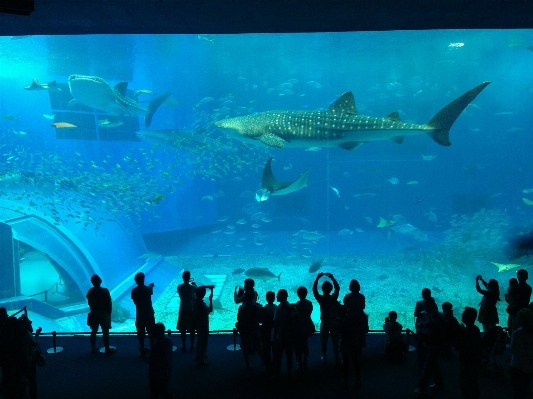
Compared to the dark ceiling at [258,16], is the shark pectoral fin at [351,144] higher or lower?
lower

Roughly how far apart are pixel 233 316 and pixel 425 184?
30.3 metres

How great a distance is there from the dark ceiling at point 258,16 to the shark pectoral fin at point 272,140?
2.73m

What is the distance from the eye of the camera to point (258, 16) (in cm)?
496

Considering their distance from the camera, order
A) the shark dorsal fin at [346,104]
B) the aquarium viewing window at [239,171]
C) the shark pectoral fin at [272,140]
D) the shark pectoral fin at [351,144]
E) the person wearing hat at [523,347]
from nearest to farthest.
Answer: the person wearing hat at [523,347] → the shark dorsal fin at [346,104] → the shark pectoral fin at [351,144] → the shark pectoral fin at [272,140] → the aquarium viewing window at [239,171]

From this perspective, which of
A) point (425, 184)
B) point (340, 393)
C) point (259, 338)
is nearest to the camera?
point (340, 393)

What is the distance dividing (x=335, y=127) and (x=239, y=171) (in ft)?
77.9

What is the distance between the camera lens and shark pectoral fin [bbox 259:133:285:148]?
8055mm

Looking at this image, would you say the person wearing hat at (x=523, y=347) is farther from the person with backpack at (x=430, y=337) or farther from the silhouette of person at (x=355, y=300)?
the silhouette of person at (x=355, y=300)

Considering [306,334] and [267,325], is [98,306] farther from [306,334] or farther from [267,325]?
[306,334]

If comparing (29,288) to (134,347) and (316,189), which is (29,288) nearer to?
(134,347)

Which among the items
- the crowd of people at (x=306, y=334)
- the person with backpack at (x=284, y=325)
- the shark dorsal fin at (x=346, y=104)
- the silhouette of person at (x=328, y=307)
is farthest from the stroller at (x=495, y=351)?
the shark dorsal fin at (x=346, y=104)

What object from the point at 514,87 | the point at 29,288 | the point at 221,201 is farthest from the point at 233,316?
the point at 514,87

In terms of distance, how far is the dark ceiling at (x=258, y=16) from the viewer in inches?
178

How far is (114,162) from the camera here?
719 inches
